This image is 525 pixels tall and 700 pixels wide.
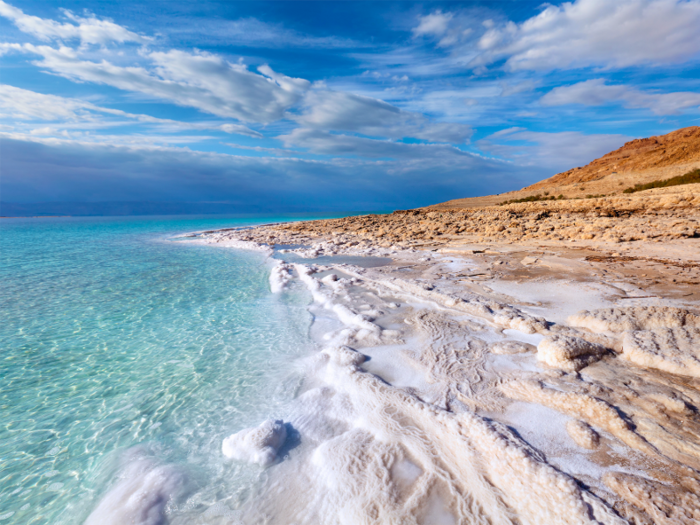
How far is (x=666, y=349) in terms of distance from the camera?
3.35m

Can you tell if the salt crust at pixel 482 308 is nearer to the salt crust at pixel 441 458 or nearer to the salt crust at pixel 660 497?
the salt crust at pixel 441 458

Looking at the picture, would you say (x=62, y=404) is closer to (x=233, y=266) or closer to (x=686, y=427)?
(x=686, y=427)

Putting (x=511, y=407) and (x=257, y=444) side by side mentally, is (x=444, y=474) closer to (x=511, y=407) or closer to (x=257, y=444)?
(x=511, y=407)

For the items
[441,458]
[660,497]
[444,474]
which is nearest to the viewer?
[660,497]

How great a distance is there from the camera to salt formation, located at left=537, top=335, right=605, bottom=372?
11.2ft

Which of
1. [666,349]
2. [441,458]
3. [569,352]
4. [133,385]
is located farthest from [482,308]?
[133,385]

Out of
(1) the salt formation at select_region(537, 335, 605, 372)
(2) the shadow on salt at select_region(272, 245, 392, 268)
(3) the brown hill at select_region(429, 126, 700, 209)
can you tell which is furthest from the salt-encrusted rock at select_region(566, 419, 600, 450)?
(3) the brown hill at select_region(429, 126, 700, 209)

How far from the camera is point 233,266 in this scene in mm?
12086

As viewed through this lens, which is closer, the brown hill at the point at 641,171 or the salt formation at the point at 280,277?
the salt formation at the point at 280,277

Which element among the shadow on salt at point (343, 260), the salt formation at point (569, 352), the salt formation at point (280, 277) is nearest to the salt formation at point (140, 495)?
the salt formation at point (569, 352)

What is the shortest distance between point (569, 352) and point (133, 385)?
567 cm

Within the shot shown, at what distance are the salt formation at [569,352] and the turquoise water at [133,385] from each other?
10.4 feet

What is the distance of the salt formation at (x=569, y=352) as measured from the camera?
343 cm

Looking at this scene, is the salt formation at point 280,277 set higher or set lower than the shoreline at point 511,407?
lower
